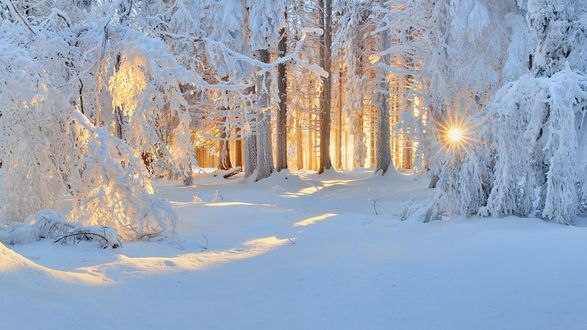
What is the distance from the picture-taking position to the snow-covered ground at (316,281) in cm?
387

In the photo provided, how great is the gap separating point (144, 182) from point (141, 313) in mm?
3562

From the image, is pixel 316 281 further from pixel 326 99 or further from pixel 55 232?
pixel 326 99

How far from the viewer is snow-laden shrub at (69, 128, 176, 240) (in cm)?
709

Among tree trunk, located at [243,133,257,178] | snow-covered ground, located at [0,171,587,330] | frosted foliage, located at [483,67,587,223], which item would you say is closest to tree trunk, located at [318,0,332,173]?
tree trunk, located at [243,133,257,178]

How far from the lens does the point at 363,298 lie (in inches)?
Result: 179

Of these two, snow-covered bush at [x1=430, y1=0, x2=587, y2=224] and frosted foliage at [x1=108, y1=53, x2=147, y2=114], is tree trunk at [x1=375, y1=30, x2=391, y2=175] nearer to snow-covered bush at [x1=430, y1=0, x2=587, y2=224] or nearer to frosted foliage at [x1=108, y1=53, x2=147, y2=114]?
snow-covered bush at [x1=430, y1=0, x2=587, y2=224]

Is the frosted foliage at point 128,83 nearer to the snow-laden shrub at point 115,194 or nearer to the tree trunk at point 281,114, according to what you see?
the snow-laden shrub at point 115,194

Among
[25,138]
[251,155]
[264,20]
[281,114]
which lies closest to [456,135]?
[25,138]

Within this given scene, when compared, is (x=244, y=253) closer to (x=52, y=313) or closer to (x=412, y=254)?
(x=412, y=254)

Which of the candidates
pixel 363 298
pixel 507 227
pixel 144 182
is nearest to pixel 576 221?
pixel 507 227

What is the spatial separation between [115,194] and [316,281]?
3515 millimetres

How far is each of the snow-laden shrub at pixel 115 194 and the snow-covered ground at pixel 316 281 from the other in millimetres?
551

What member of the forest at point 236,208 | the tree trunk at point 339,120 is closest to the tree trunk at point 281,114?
the forest at point 236,208

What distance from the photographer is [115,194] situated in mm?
7203
